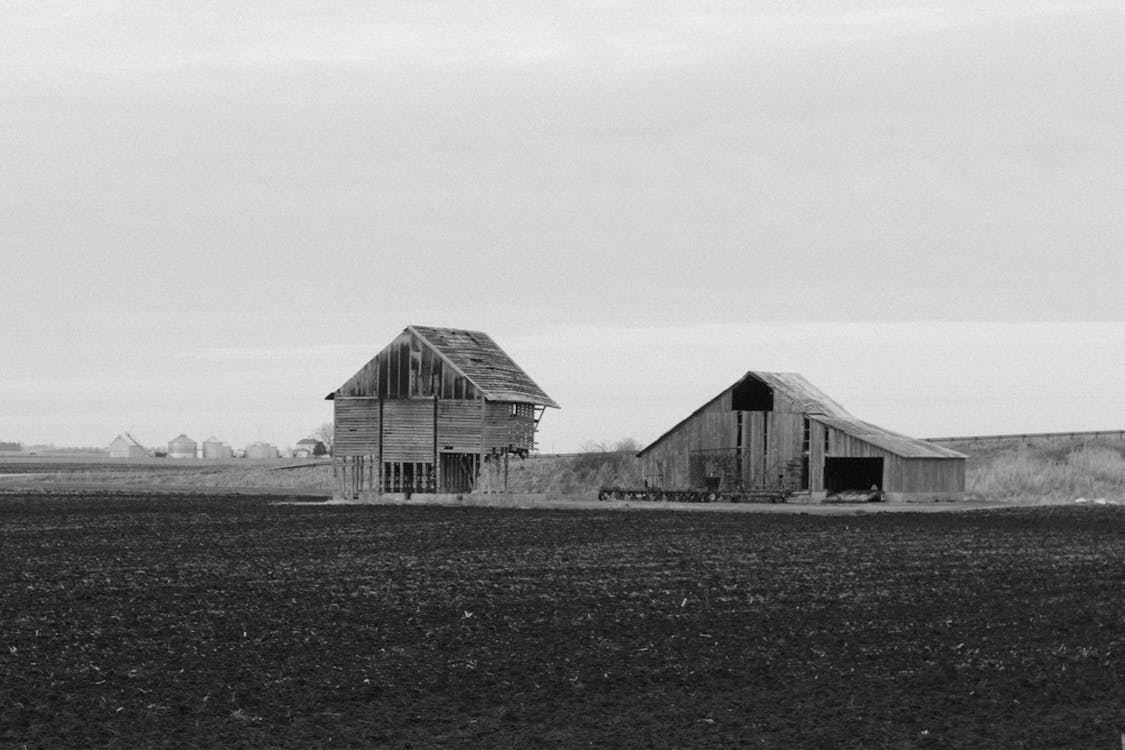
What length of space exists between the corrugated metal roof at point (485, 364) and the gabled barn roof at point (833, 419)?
20.6ft

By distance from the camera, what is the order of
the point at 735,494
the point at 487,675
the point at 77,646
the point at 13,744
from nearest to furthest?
the point at 13,744 < the point at 487,675 < the point at 77,646 < the point at 735,494

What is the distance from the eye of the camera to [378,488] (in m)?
69.1

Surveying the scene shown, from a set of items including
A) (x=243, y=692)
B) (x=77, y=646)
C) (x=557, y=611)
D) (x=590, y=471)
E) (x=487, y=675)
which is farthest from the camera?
(x=590, y=471)

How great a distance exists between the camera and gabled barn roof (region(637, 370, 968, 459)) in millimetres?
66562

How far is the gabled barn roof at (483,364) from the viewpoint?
2643 inches

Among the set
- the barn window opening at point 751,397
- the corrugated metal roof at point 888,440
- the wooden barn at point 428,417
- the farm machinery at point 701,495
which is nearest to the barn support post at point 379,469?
the wooden barn at point 428,417

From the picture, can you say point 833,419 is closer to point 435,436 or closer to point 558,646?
point 435,436

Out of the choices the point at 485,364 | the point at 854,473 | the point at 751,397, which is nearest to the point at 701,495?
the point at 751,397

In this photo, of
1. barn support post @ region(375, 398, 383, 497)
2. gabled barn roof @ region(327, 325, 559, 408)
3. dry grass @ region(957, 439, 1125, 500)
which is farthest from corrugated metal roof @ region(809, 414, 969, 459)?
barn support post @ region(375, 398, 383, 497)

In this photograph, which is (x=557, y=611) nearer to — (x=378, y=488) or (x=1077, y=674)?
(x=1077, y=674)

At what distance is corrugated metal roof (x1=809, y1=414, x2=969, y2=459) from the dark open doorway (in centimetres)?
141

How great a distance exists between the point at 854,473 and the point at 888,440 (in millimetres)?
3560

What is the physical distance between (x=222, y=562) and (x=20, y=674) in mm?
14046

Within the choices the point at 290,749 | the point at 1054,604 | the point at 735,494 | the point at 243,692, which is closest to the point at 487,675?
the point at 243,692
